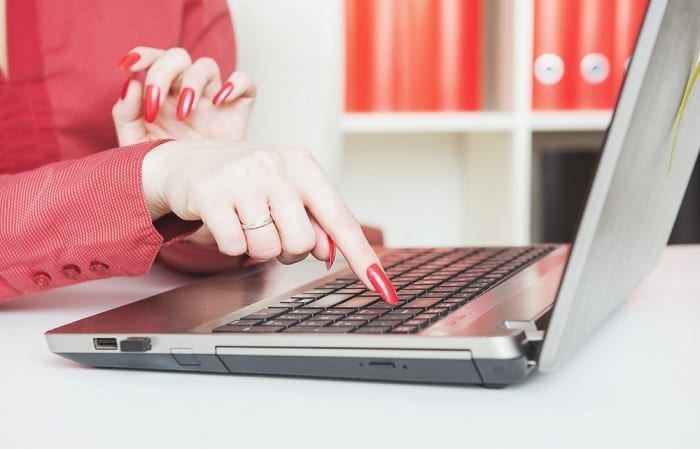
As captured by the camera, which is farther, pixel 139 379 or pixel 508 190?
pixel 508 190

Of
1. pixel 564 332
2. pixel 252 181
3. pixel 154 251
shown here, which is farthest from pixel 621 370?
pixel 154 251

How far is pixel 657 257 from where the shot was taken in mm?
797

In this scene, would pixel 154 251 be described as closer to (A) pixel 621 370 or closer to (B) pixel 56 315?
(B) pixel 56 315

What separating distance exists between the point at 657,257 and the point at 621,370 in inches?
10.7

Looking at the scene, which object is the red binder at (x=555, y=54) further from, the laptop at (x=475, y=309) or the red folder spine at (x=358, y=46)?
the laptop at (x=475, y=309)

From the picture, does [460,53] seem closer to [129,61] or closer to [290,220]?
[129,61]

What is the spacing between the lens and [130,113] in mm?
950

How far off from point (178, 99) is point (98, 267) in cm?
24

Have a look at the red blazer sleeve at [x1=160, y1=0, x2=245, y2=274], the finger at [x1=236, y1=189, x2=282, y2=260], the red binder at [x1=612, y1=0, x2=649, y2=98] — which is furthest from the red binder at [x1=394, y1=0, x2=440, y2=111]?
the finger at [x1=236, y1=189, x2=282, y2=260]

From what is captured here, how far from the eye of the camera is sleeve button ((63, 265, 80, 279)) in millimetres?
761

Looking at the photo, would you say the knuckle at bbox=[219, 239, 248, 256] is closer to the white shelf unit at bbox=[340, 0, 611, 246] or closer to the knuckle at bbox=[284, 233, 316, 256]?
the knuckle at bbox=[284, 233, 316, 256]

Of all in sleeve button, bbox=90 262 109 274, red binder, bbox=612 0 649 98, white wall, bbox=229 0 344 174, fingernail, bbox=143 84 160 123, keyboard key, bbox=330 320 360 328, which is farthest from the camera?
red binder, bbox=612 0 649 98

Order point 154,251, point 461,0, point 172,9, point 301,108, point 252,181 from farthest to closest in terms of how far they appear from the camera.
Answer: point 461,0
point 301,108
point 172,9
point 154,251
point 252,181

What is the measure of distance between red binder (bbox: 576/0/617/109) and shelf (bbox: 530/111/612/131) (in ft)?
0.17
